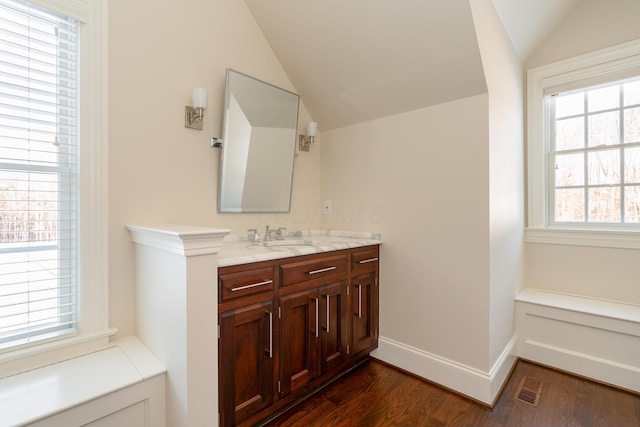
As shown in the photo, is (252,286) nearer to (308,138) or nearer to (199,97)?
(199,97)

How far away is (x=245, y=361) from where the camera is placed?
55.7 inches

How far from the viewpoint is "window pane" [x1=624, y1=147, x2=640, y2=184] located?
227 centimetres

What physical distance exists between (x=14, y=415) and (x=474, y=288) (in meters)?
2.23

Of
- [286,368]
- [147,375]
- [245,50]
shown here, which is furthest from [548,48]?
[147,375]

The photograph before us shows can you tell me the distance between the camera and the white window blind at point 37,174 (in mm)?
1268

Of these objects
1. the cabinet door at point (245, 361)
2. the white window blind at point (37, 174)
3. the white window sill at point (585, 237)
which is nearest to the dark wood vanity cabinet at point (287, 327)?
the cabinet door at point (245, 361)

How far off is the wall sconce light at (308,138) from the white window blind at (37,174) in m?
1.52

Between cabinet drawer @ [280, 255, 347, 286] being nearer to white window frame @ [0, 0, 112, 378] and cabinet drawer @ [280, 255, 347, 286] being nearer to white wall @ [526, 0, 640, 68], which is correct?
white window frame @ [0, 0, 112, 378]

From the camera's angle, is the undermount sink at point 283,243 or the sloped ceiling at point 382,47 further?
the undermount sink at point 283,243

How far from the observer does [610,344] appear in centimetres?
202

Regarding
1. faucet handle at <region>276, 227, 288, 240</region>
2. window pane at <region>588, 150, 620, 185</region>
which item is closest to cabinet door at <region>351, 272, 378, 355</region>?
faucet handle at <region>276, 227, 288, 240</region>

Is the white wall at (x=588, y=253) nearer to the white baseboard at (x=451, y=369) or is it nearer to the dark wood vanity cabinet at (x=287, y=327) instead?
the white baseboard at (x=451, y=369)

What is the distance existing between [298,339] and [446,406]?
1.00 meters

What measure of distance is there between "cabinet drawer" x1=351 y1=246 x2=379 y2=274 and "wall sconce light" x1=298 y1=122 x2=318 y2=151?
3.49ft
